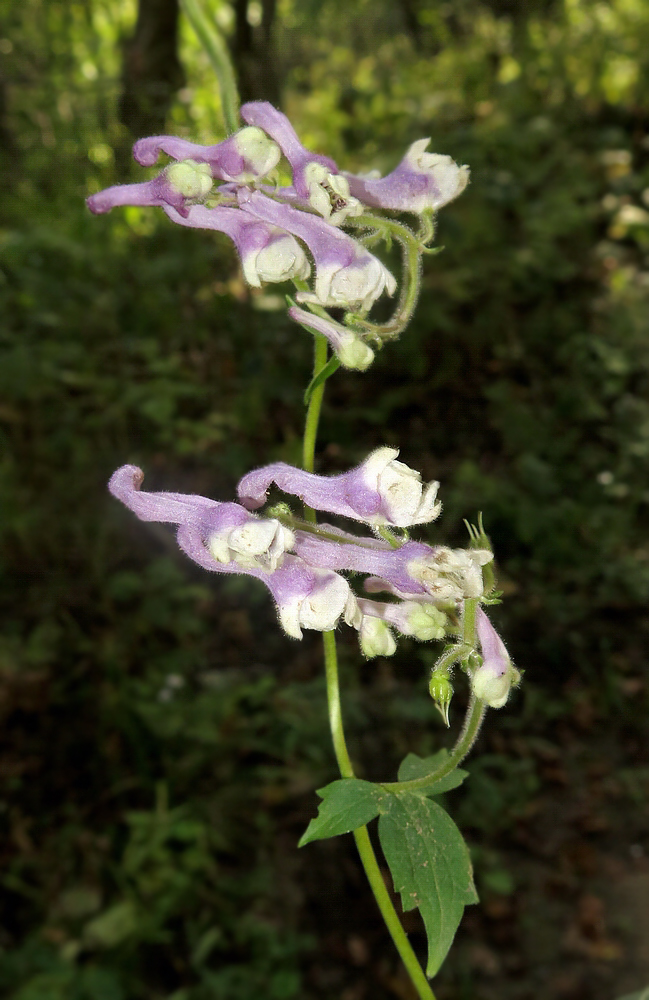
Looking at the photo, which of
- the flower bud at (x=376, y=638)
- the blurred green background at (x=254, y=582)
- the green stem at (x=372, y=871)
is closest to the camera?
the flower bud at (x=376, y=638)

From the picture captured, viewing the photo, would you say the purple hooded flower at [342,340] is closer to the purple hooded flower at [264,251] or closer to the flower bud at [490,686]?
the purple hooded flower at [264,251]

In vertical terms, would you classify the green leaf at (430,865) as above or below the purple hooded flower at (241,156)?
below

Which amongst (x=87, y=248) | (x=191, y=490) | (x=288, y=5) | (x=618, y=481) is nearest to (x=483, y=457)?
(x=618, y=481)

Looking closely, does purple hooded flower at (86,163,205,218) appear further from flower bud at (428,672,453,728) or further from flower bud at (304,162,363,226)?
flower bud at (428,672,453,728)

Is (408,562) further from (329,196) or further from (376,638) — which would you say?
(329,196)

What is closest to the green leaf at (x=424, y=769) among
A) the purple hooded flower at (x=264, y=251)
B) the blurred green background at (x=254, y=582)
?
the purple hooded flower at (x=264, y=251)

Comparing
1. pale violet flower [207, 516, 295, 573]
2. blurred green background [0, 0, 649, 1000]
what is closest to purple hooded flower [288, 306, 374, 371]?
pale violet flower [207, 516, 295, 573]

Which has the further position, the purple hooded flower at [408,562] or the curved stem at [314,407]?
the curved stem at [314,407]
